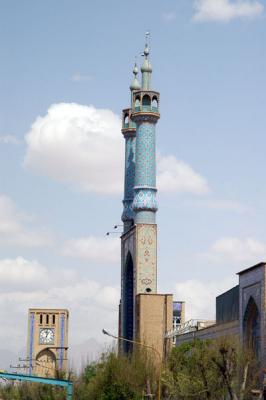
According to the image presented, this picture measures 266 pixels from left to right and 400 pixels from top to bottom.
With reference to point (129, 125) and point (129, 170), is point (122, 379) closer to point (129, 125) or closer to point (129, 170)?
point (129, 170)

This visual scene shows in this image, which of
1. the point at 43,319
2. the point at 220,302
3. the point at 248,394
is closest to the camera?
the point at 248,394

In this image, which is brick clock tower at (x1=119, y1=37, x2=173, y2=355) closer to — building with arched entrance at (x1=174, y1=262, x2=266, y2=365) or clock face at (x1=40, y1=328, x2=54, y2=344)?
building with arched entrance at (x1=174, y1=262, x2=266, y2=365)

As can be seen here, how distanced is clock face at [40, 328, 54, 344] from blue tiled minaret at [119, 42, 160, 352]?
31.8 metres

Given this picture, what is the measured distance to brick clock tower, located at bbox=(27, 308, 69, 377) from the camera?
109312 mm

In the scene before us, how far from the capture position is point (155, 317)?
7194 centimetres

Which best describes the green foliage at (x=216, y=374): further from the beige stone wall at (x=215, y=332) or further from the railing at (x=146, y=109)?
the railing at (x=146, y=109)

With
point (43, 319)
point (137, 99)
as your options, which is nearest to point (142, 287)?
point (137, 99)

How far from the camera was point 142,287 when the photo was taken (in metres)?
72.1

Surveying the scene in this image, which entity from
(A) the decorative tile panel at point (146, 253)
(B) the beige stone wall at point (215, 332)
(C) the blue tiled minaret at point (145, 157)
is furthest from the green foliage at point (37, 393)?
(C) the blue tiled minaret at point (145, 157)

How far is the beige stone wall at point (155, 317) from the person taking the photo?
71.2 metres

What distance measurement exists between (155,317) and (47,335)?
1618 inches

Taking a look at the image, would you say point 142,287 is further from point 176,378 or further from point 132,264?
point 176,378

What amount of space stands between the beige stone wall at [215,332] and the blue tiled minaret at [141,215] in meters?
7.37

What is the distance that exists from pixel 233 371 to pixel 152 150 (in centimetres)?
3511
